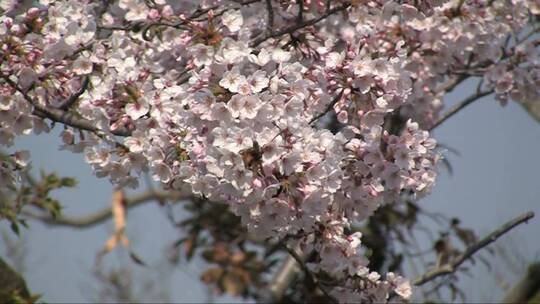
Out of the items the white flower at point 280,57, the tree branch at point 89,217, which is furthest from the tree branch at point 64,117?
the tree branch at point 89,217

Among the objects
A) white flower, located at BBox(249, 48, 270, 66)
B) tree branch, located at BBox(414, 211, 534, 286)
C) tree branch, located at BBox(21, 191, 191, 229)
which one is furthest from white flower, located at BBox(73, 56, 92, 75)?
tree branch, located at BBox(21, 191, 191, 229)

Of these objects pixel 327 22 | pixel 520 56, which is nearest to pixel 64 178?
pixel 327 22

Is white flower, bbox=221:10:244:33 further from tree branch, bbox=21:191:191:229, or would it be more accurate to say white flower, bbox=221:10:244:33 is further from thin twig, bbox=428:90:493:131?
tree branch, bbox=21:191:191:229

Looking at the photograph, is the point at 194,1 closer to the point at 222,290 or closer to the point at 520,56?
the point at 520,56

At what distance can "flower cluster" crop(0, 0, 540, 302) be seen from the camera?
2.31 metres

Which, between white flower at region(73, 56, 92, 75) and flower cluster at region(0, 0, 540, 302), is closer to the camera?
flower cluster at region(0, 0, 540, 302)

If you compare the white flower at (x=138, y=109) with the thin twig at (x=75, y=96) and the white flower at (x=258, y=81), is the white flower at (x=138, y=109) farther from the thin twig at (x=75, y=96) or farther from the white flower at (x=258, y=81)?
the white flower at (x=258, y=81)

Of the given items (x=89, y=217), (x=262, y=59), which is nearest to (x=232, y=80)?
(x=262, y=59)

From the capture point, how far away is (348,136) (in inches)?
106

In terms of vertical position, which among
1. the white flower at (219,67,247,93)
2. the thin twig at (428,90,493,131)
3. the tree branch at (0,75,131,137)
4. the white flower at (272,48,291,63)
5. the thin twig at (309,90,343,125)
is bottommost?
the thin twig at (428,90,493,131)

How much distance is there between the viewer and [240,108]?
2303 mm

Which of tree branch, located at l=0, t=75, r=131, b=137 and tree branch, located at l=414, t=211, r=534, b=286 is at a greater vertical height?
tree branch, located at l=0, t=75, r=131, b=137

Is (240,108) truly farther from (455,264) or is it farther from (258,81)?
(455,264)

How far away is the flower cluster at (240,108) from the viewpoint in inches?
91.1
